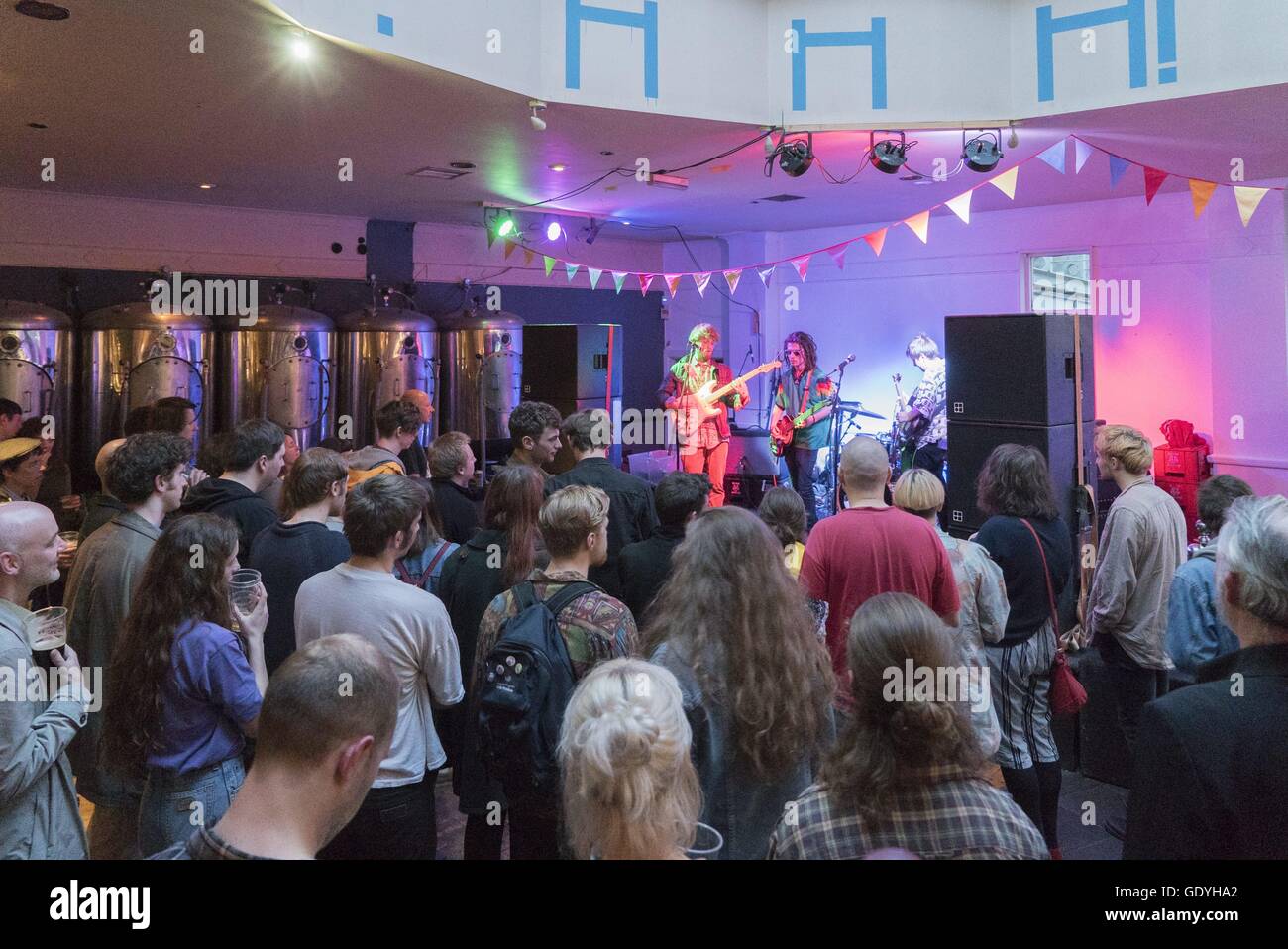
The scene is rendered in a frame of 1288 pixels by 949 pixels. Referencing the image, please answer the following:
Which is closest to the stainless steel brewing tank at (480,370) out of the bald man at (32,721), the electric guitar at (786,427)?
the electric guitar at (786,427)

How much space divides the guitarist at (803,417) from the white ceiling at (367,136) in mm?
1598

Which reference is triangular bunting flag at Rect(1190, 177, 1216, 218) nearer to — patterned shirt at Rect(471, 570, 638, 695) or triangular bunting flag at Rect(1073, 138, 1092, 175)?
triangular bunting flag at Rect(1073, 138, 1092, 175)

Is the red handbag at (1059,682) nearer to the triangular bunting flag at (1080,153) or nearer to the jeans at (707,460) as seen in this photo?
the triangular bunting flag at (1080,153)

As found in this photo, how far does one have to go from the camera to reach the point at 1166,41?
5711mm

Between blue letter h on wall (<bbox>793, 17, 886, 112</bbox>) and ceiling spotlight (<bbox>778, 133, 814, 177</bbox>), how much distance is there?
233 millimetres

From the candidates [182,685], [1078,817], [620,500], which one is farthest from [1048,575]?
[182,685]

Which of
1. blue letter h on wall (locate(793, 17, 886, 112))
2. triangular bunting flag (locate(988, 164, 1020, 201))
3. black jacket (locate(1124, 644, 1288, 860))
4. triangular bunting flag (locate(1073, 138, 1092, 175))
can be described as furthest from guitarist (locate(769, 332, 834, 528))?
black jacket (locate(1124, 644, 1288, 860))

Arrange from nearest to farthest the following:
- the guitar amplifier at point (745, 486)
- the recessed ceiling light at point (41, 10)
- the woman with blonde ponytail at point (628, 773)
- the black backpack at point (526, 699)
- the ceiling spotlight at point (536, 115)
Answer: the woman with blonde ponytail at point (628, 773) → the black backpack at point (526, 699) → the recessed ceiling light at point (41, 10) → the ceiling spotlight at point (536, 115) → the guitar amplifier at point (745, 486)

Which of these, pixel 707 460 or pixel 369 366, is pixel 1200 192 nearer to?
pixel 707 460

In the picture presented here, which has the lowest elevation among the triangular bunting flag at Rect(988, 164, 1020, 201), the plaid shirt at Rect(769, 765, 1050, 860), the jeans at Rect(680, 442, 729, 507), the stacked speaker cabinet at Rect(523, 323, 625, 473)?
the plaid shirt at Rect(769, 765, 1050, 860)

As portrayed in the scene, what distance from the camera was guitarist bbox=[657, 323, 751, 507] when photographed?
884cm

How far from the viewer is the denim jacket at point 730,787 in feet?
6.75
